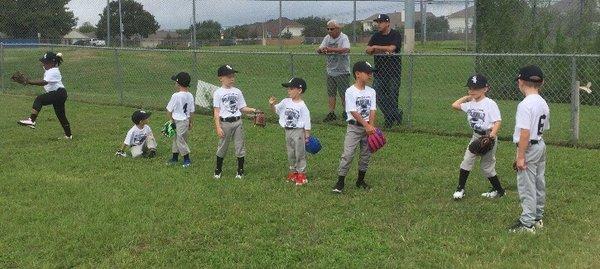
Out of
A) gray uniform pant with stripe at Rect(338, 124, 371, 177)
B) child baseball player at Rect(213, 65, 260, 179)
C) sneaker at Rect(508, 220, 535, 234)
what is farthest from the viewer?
child baseball player at Rect(213, 65, 260, 179)

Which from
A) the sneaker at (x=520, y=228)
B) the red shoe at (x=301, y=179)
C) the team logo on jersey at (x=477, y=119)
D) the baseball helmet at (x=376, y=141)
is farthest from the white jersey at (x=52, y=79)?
the sneaker at (x=520, y=228)

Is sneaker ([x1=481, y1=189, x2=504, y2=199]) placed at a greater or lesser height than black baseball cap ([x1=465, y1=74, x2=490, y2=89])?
lesser

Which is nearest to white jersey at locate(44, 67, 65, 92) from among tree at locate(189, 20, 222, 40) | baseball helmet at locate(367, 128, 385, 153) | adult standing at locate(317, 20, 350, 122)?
adult standing at locate(317, 20, 350, 122)

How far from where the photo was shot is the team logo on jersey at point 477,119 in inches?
240

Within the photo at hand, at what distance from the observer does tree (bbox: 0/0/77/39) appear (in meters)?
33.2

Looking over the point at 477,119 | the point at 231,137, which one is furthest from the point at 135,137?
the point at 477,119

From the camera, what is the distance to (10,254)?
15.6ft

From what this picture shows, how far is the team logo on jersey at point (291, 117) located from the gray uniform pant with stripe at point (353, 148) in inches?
25.6

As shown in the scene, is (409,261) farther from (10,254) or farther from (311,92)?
(311,92)

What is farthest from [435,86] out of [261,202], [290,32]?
[290,32]

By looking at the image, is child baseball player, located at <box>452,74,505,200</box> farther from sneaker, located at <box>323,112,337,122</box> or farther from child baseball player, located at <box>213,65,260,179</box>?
sneaker, located at <box>323,112,337,122</box>

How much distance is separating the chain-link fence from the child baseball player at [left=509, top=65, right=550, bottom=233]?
4203 mm

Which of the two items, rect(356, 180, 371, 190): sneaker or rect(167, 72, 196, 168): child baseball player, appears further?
rect(167, 72, 196, 168): child baseball player

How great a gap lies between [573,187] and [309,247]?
3.48 metres
